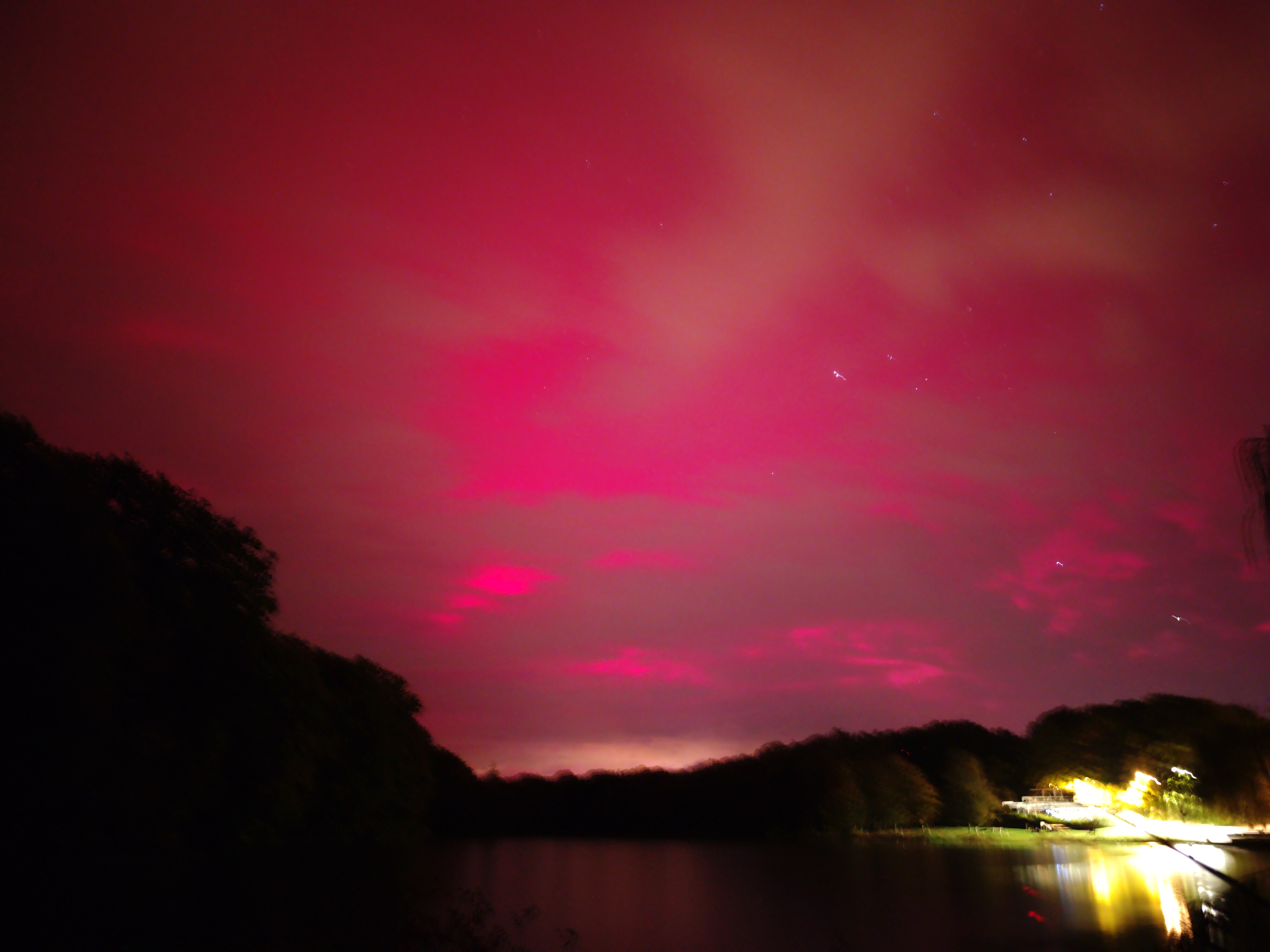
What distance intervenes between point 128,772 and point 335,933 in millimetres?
17726

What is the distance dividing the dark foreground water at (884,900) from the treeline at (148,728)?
24.2 feet

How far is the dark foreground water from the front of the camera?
2130 cm

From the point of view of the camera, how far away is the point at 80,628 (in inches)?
974

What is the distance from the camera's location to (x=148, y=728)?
3178 cm

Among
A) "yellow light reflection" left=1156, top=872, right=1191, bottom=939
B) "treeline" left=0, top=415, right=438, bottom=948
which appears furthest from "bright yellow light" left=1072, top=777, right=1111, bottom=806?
"treeline" left=0, top=415, right=438, bottom=948

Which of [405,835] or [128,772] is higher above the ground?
[128,772]

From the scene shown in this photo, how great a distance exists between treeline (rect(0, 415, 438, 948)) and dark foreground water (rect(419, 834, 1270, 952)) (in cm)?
738

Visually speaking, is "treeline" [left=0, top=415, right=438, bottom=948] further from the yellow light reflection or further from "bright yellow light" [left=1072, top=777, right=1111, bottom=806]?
"bright yellow light" [left=1072, top=777, right=1111, bottom=806]

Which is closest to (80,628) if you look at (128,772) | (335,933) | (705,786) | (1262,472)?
(128,772)

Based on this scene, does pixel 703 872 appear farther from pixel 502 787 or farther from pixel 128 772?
pixel 502 787

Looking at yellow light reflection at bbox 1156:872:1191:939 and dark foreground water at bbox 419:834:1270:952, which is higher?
yellow light reflection at bbox 1156:872:1191:939

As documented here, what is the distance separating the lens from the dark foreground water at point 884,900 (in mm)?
21297

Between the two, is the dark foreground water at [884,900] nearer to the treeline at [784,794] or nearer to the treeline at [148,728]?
the treeline at [148,728]

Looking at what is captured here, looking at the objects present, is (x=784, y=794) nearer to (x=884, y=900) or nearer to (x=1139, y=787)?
(x=1139, y=787)
